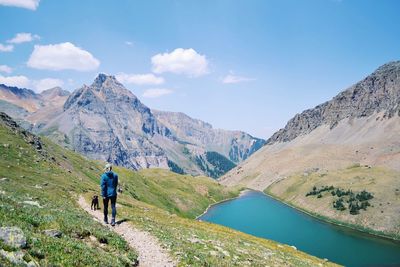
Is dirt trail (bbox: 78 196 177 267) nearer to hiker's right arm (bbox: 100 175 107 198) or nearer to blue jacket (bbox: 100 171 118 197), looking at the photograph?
blue jacket (bbox: 100 171 118 197)

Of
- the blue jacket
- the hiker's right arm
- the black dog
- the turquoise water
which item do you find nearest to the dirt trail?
the blue jacket

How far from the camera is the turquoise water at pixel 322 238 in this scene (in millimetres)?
125625

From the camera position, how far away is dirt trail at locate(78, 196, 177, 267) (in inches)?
965

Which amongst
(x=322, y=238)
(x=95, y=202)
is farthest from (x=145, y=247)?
(x=322, y=238)

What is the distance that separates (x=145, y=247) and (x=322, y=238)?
143376mm

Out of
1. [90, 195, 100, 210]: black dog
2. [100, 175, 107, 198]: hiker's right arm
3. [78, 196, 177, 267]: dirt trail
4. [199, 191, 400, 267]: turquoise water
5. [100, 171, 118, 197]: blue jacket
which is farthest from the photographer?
[199, 191, 400, 267]: turquoise water

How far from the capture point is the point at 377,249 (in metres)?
137

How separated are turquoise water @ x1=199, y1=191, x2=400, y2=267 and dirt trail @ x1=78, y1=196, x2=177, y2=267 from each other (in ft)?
355

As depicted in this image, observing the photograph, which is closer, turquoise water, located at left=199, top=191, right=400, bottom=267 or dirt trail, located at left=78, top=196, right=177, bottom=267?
dirt trail, located at left=78, top=196, right=177, bottom=267

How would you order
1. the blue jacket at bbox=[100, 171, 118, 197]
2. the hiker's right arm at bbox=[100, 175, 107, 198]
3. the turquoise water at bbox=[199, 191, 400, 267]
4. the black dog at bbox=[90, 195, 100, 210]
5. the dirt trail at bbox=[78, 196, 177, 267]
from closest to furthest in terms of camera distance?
the dirt trail at bbox=[78, 196, 177, 267], the hiker's right arm at bbox=[100, 175, 107, 198], the blue jacket at bbox=[100, 171, 118, 197], the black dog at bbox=[90, 195, 100, 210], the turquoise water at bbox=[199, 191, 400, 267]

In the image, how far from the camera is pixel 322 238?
153 metres

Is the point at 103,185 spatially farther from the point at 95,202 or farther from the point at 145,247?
the point at 95,202

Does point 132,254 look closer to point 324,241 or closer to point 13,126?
point 13,126

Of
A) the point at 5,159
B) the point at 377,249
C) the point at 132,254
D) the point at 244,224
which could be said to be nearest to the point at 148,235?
the point at 132,254
